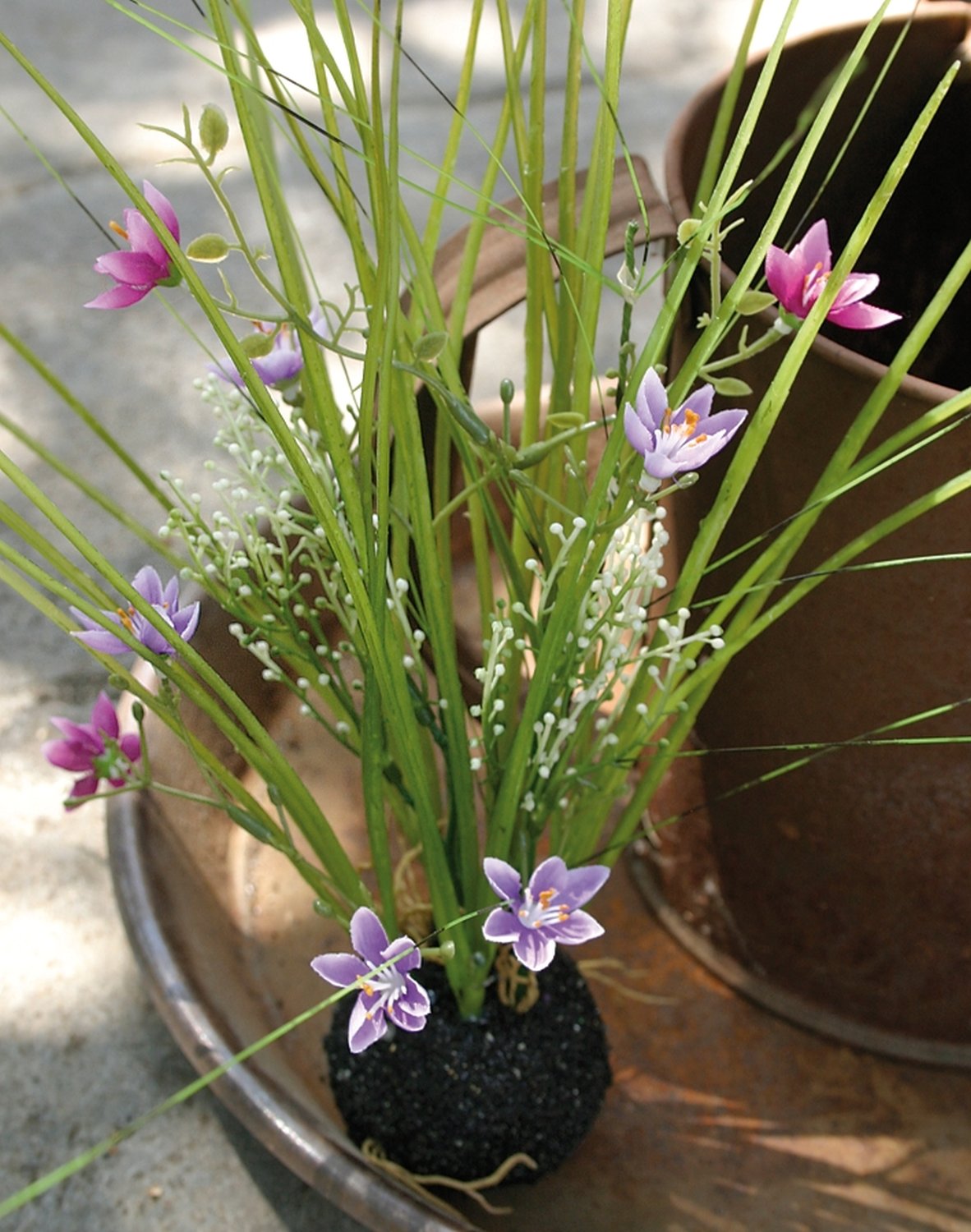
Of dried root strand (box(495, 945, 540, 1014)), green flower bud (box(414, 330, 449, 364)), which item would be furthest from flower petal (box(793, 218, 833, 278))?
dried root strand (box(495, 945, 540, 1014))

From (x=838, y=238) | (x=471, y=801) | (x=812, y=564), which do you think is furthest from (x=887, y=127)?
(x=471, y=801)

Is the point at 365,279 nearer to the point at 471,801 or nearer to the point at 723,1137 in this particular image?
the point at 471,801

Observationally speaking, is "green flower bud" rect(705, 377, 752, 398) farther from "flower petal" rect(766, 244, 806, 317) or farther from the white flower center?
the white flower center

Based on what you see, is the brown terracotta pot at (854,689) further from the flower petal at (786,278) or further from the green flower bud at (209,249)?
the green flower bud at (209,249)

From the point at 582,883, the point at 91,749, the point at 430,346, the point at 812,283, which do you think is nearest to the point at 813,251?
the point at 812,283

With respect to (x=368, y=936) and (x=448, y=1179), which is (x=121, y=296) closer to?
(x=368, y=936)

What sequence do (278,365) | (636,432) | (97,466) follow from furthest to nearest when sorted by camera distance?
(97,466) → (278,365) → (636,432)

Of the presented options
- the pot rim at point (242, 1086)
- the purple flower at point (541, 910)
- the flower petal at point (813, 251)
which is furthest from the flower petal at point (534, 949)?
the flower petal at point (813, 251)
